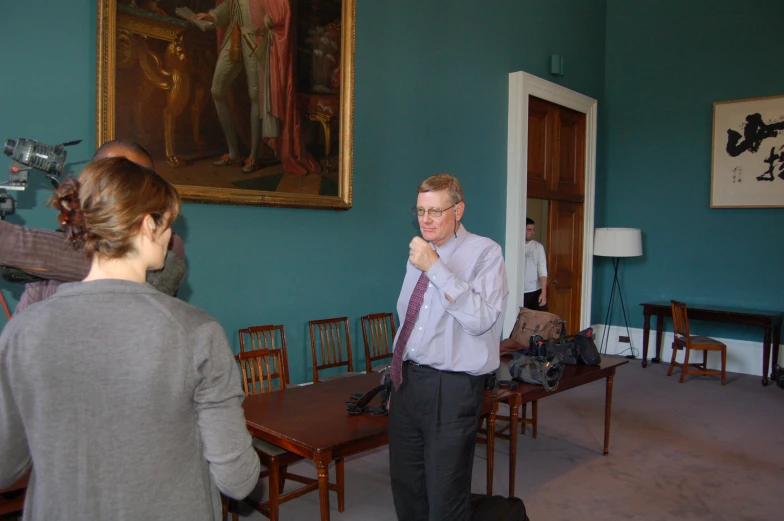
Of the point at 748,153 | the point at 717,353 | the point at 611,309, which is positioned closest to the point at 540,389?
the point at 717,353

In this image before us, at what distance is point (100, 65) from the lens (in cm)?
315

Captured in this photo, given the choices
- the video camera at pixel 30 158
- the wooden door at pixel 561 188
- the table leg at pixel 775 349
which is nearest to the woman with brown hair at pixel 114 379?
the video camera at pixel 30 158

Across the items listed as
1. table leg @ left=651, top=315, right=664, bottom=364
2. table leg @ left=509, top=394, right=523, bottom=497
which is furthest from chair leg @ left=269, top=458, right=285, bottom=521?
table leg @ left=651, top=315, right=664, bottom=364

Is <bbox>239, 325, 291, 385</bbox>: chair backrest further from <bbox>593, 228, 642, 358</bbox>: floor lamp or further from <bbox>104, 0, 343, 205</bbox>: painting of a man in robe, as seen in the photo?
<bbox>593, 228, 642, 358</bbox>: floor lamp

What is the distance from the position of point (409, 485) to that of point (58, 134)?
2492 mm

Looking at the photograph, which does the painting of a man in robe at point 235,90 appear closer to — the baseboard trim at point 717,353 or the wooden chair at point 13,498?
the wooden chair at point 13,498

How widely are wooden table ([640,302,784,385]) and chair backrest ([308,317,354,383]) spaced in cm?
402

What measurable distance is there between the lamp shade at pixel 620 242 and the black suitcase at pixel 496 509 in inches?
191

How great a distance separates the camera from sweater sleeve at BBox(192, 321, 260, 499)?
44.3 inches

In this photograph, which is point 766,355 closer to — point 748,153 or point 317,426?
point 748,153

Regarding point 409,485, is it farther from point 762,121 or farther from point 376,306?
point 762,121

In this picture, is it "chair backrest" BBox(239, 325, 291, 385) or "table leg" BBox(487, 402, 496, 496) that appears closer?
"table leg" BBox(487, 402, 496, 496)

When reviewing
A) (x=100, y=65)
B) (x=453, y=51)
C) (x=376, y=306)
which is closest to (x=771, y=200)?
(x=453, y=51)

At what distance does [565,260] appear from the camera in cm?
713
